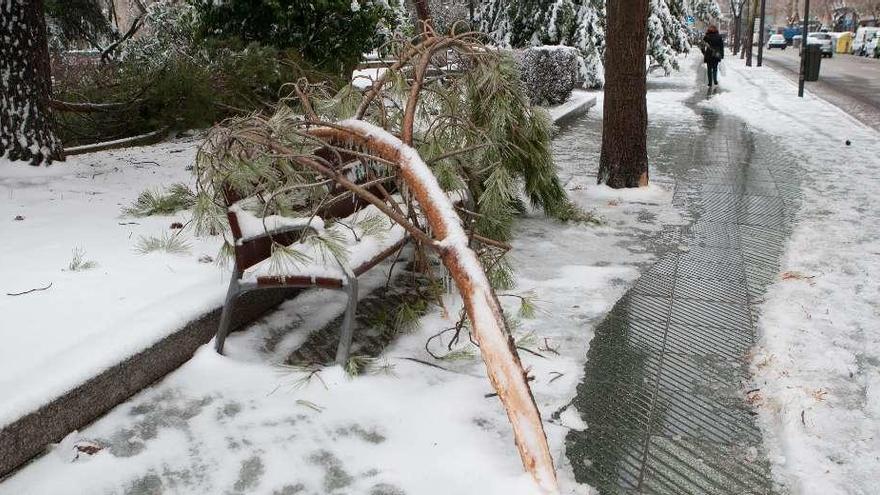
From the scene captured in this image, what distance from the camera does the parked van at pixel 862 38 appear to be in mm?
40375

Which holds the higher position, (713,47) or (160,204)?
(713,47)

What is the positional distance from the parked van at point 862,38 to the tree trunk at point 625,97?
40.1 metres

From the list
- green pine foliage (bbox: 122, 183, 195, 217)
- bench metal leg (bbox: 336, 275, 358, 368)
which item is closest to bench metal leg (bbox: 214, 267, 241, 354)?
bench metal leg (bbox: 336, 275, 358, 368)

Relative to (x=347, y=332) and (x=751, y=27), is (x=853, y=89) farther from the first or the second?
(x=347, y=332)

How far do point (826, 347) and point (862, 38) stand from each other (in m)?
45.6

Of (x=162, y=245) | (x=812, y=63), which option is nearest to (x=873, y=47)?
(x=812, y=63)

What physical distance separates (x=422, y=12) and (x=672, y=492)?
8.98 m

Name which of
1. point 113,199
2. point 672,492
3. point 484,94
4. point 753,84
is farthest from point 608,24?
point 753,84

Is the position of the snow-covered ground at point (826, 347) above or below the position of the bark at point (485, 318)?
below

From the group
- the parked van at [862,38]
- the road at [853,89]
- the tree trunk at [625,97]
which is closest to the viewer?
the tree trunk at [625,97]

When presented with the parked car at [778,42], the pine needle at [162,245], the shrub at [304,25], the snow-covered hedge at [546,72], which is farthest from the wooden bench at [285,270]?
the parked car at [778,42]

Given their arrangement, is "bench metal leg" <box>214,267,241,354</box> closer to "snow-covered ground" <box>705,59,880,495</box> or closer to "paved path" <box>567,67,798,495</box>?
"paved path" <box>567,67,798,495</box>

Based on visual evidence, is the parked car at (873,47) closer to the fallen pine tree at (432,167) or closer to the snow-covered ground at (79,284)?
the fallen pine tree at (432,167)

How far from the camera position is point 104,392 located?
314cm
